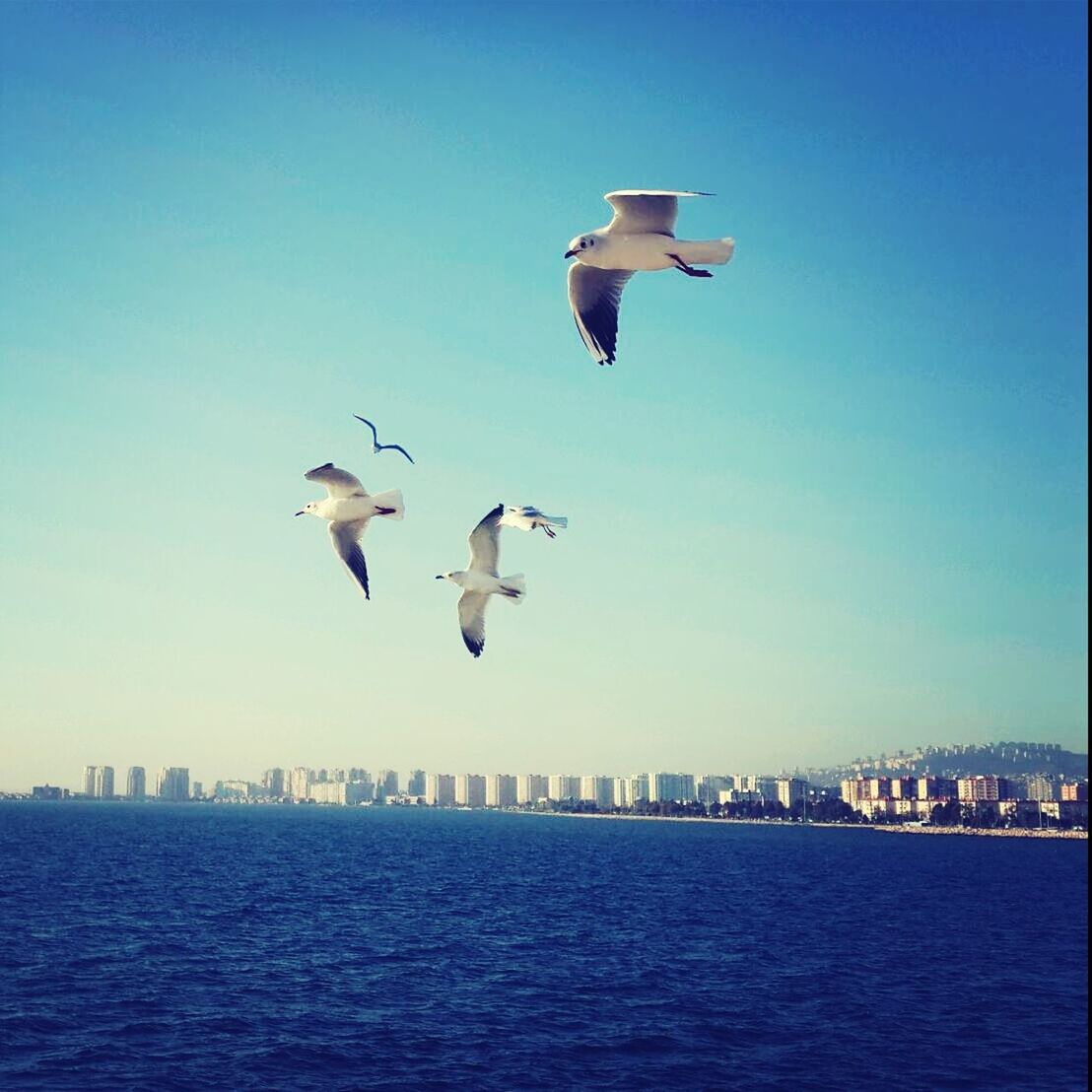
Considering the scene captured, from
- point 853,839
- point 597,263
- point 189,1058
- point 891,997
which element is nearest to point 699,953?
point 891,997

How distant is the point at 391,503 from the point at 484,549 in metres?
1.71

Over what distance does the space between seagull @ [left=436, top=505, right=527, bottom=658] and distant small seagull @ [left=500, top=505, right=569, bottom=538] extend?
694 mm

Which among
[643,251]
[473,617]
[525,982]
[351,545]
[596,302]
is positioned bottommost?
[525,982]

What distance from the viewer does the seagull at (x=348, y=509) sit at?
868cm

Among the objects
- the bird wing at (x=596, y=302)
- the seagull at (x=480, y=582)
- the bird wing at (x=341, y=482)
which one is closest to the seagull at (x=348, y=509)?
the bird wing at (x=341, y=482)

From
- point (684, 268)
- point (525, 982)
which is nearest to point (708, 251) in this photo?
point (684, 268)

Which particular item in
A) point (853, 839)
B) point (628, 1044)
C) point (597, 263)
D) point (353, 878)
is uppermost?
point (597, 263)

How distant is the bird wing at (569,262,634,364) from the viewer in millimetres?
7301

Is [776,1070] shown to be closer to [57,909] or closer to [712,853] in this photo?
[57,909]

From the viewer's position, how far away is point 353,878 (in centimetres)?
8612

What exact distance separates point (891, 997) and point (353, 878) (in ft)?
173

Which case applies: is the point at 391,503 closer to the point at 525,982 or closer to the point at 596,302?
the point at 596,302

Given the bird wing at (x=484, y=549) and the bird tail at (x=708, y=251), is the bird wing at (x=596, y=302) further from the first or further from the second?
the bird wing at (x=484, y=549)

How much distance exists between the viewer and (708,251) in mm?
7098
